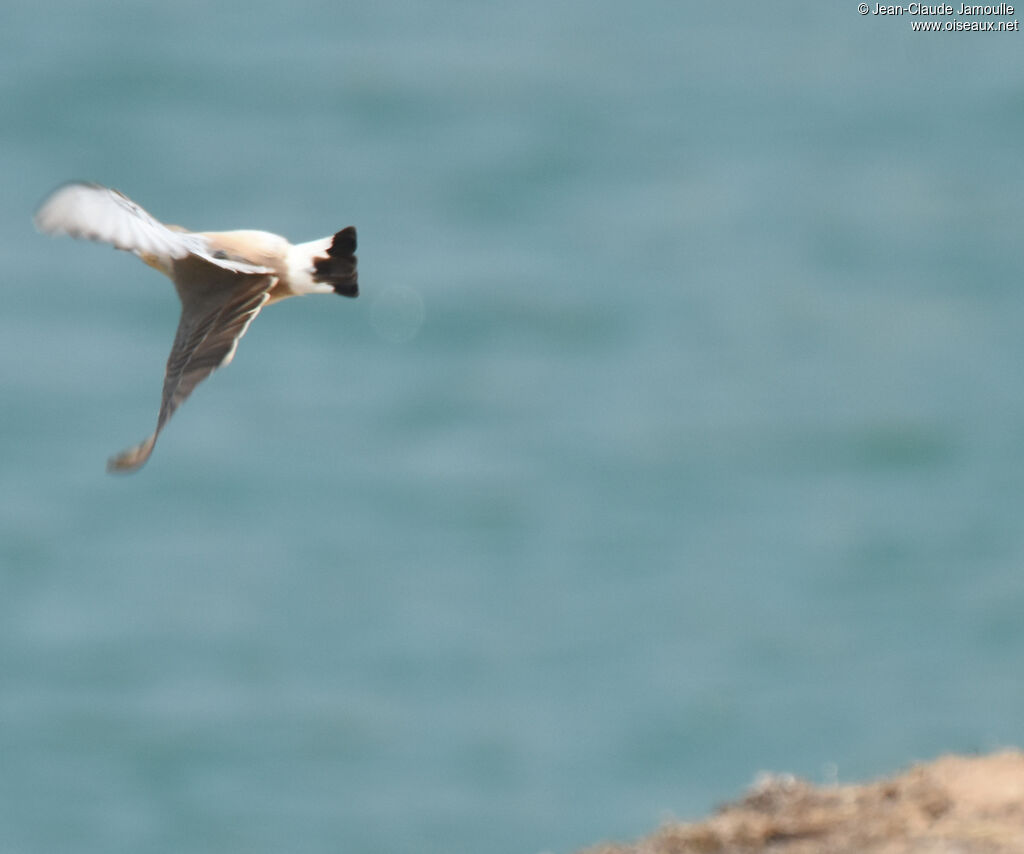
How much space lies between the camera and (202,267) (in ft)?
20.7

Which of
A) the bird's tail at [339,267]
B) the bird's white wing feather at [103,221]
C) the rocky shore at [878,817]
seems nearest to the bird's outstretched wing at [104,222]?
the bird's white wing feather at [103,221]

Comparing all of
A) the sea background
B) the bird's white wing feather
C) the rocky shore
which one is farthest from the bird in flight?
the sea background

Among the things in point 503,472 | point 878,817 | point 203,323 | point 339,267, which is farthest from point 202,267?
point 503,472

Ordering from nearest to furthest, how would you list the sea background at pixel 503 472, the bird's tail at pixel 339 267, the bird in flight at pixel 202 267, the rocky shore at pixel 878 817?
the rocky shore at pixel 878 817 < the bird in flight at pixel 202 267 < the bird's tail at pixel 339 267 < the sea background at pixel 503 472

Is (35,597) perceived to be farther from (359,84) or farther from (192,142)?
(359,84)

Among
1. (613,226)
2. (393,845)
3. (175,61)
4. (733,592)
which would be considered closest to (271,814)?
(393,845)

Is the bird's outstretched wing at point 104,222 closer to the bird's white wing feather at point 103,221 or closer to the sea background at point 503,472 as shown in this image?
the bird's white wing feather at point 103,221

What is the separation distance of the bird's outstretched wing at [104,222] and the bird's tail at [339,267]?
0.41 meters

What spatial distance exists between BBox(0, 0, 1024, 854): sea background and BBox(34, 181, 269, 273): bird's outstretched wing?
18.5 m

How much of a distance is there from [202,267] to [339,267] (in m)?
0.51

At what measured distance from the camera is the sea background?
26.5 meters

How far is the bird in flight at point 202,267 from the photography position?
5.51 metres

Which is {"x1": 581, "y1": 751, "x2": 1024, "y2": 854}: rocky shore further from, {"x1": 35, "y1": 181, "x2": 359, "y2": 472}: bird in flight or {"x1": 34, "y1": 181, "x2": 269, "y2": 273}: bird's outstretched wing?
{"x1": 34, "y1": 181, "x2": 269, "y2": 273}: bird's outstretched wing

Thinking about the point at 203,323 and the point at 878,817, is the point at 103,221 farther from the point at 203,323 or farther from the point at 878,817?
the point at 878,817
